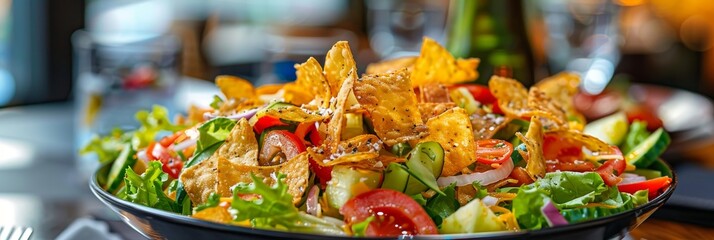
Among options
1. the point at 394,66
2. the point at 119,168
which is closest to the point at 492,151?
the point at 394,66

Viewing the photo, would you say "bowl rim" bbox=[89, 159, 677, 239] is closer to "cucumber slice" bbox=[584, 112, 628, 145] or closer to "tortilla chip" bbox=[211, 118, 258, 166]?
"tortilla chip" bbox=[211, 118, 258, 166]

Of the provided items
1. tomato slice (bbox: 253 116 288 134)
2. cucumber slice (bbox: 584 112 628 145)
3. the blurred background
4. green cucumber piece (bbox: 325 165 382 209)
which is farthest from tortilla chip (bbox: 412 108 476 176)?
the blurred background

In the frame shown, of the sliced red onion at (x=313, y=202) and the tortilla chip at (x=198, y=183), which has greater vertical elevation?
the sliced red onion at (x=313, y=202)

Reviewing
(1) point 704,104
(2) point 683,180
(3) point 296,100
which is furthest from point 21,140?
(1) point 704,104

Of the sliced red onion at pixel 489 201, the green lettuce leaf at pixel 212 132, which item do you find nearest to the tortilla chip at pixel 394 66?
the green lettuce leaf at pixel 212 132

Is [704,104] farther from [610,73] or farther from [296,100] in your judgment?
[296,100]

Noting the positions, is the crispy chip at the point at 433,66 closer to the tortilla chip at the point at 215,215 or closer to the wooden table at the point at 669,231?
the wooden table at the point at 669,231
